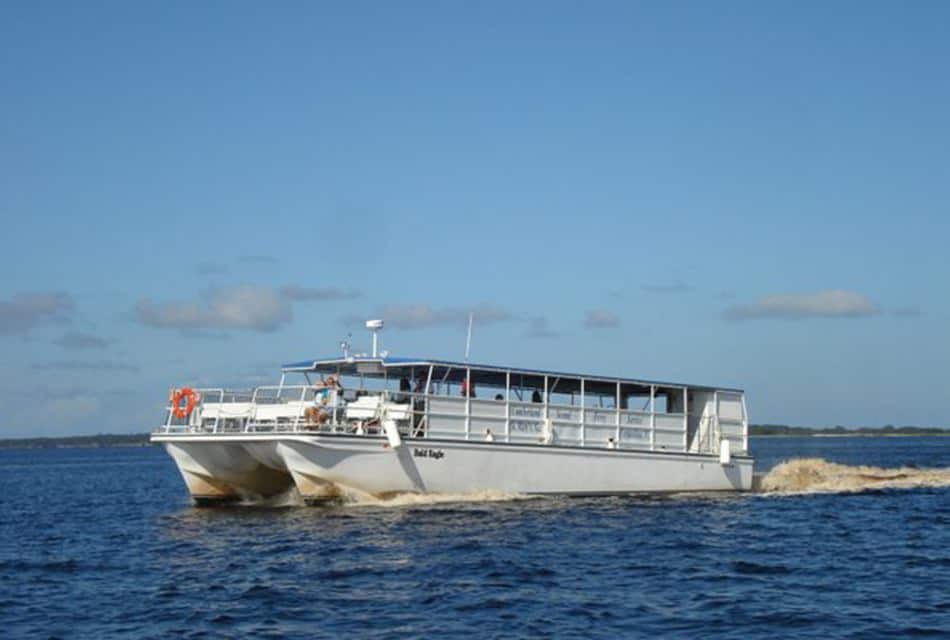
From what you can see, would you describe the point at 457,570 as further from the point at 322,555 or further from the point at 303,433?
the point at 303,433

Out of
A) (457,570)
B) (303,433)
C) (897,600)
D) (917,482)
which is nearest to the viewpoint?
(897,600)

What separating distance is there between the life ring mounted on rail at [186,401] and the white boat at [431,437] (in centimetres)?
4

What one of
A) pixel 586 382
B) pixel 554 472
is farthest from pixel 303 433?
pixel 586 382

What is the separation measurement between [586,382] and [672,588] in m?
17.2

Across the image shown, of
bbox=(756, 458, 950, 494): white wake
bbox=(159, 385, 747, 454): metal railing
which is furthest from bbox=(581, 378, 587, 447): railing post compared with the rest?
bbox=(756, 458, 950, 494): white wake

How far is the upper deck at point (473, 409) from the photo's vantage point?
31.2 m

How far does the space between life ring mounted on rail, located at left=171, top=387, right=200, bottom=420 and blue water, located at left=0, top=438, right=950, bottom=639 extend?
291 cm

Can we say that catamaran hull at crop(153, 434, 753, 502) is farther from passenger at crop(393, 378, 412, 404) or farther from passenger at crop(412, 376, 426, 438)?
passenger at crop(393, 378, 412, 404)

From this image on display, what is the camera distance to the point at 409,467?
1208 inches

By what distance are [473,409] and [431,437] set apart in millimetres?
2069

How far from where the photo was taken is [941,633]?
16.2 m

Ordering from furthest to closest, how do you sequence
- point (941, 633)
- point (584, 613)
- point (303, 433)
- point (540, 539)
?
1. point (303, 433)
2. point (540, 539)
3. point (584, 613)
4. point (941, 633)

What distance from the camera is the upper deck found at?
102 ft

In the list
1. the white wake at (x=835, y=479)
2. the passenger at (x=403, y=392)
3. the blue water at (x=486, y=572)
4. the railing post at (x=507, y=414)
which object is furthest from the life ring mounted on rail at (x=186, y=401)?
the white wake at (x=835, y=479)
